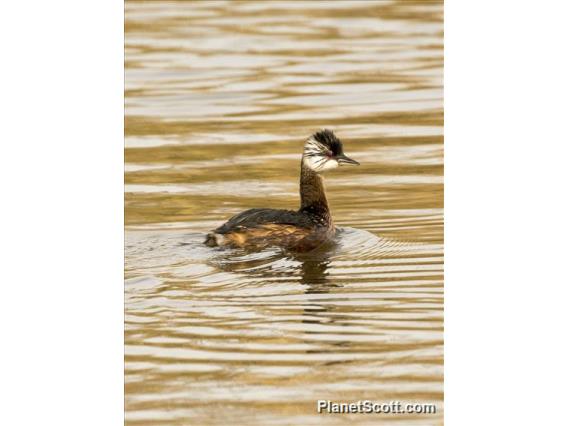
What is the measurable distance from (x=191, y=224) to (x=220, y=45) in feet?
25.0

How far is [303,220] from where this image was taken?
1163 centimetres

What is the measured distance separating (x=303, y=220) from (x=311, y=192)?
550 millimetres

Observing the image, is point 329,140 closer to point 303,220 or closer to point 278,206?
point 303,220

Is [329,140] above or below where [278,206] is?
above

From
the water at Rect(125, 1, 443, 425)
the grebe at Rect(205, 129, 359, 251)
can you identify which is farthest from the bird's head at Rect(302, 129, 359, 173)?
the water at Rect(125, 1, 443, 425)

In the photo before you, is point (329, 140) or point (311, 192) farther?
point (311, 192)

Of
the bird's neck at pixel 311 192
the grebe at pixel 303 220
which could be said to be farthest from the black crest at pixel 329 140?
the bird's neck at pixel 311 192

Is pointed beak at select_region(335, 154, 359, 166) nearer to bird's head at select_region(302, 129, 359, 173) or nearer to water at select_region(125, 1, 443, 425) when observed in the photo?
bird's head at select_region(302, 129, 359, 173)

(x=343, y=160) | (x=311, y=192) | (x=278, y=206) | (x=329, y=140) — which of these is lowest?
(x=278, y=206)

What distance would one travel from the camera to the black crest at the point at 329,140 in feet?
39.3

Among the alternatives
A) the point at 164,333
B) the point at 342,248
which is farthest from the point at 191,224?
the point at 164,333

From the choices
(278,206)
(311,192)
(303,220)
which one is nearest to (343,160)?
(311,192)

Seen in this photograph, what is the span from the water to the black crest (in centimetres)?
66

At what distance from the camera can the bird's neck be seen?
12016 millimetres
